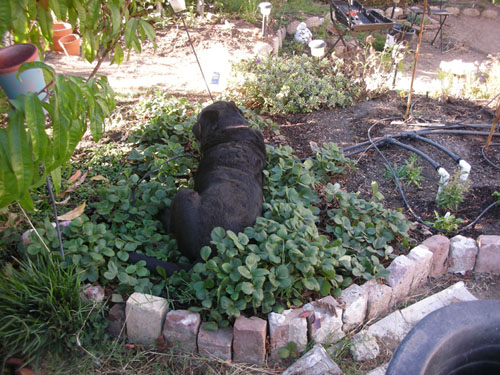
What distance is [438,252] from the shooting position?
3.19 metres

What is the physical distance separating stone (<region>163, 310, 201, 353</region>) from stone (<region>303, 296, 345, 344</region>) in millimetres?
702

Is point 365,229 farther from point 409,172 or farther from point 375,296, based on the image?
point 409,172

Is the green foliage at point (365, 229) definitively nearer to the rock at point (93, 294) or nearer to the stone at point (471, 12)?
the rock at point (93, 294)

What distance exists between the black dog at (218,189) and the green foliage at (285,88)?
57.2 inches

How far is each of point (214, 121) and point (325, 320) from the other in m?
2.08

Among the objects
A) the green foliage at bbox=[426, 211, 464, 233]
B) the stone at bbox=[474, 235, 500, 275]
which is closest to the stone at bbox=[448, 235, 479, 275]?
the stone at bbox=[474, 235, 500, 275]

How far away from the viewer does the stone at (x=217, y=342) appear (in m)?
2.46

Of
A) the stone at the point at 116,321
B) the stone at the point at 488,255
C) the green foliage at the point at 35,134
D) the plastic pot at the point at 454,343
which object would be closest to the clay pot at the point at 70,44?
the stone at the point at 116,321

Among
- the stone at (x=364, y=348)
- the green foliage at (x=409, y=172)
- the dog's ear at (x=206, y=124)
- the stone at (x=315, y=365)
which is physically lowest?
the stone at (x=364, y=348)

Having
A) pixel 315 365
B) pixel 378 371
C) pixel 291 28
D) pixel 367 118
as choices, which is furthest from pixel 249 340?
pixel 291 28

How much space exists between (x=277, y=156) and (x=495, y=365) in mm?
2616

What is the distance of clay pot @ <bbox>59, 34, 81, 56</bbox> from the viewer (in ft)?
23.0

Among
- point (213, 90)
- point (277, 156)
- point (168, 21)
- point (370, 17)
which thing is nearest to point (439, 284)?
point (277, 156)

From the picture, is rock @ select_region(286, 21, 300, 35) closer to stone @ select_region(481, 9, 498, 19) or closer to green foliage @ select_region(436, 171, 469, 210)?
stone @ select_region(481, 9, 498, 19)
